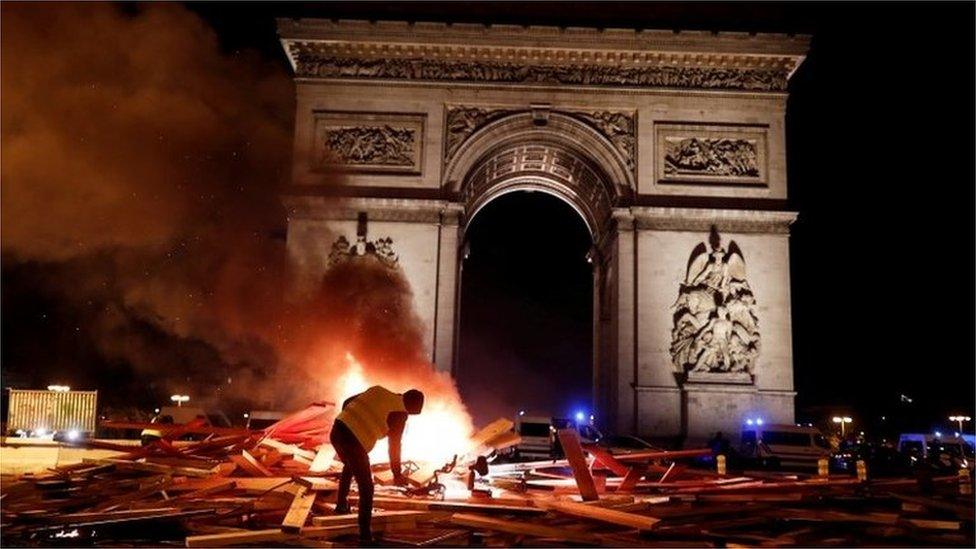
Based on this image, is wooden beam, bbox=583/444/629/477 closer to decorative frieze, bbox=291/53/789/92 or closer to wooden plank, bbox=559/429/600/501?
wooden plank, bbox=559/429/600/501

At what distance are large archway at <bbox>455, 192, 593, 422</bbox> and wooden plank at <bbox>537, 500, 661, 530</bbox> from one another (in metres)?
31.2

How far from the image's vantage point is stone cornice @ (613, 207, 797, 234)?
69.8 feet

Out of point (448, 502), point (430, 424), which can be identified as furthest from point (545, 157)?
point (448, 502)

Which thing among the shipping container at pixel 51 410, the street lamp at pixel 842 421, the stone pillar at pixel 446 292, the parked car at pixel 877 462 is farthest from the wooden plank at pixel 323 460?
the street lamp at pixel 842 421

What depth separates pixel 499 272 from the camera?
137ft

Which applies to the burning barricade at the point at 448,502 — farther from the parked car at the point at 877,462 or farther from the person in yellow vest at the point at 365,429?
the parked car at the point at 877,462

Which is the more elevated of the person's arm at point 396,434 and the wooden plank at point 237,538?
the person's arm at point 396,434

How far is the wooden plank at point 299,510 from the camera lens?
7695 millimetres

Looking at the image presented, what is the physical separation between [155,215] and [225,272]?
10.6ft

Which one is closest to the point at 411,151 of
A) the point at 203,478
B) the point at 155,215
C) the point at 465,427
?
the point at 155,215

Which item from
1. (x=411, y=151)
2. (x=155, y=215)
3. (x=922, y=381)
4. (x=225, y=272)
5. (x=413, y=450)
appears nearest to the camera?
(x=413, y=450)

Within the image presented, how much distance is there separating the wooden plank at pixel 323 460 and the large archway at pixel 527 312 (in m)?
29.0

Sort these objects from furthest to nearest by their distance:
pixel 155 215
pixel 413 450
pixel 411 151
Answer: pixel 411 151, pixel 155 215, pixel 413 450

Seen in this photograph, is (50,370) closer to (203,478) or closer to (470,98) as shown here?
(470,98)
